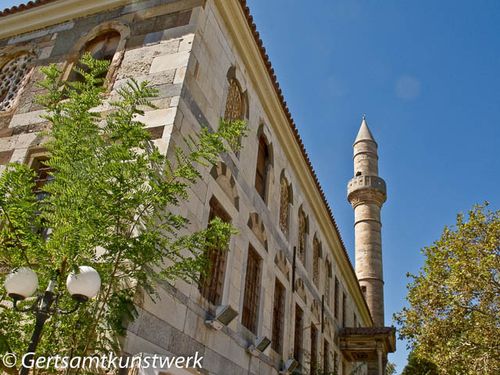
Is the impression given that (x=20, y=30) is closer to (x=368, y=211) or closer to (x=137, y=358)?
(x=137, y=358)

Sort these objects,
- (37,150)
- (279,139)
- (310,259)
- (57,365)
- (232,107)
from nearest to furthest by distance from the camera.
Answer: (57,365)
(37,150)
(232,107)
(279,139)
(310,259)

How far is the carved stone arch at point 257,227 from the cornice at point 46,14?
14.4ft

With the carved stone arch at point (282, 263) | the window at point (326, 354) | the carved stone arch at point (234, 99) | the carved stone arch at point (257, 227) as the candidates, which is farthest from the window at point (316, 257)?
the carved stone arch at point (234, 99)

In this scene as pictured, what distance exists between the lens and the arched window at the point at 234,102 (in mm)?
8180

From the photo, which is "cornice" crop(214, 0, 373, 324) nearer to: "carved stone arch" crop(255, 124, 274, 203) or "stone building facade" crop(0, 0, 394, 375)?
"stone building facade" crop(0, 0, 394, 375)

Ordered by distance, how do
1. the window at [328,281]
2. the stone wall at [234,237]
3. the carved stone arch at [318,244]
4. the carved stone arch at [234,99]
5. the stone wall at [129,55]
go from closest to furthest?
the stone wall at [234,237] < the stone wall at [129,55] < the carved stone arch at [234,99] < the carved stone arch at [318,244] < the window at [328,281]

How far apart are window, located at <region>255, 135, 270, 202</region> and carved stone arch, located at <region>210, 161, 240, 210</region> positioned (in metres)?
1.55

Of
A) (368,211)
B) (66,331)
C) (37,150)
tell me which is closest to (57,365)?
(66,331)

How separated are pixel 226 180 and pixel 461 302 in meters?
8.82

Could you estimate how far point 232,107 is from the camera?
8352 millimetres

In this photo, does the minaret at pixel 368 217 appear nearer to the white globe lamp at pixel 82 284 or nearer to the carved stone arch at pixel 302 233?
the carved stone arch at pixel 302 233

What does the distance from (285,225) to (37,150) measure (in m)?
6.07

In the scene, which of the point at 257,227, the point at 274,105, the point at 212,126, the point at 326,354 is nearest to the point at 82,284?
the point at 212,126

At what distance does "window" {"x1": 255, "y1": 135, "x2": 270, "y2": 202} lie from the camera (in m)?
9.51
